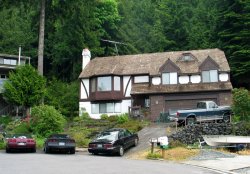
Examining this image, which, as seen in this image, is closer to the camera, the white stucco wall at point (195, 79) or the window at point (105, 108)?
the white stucco wall at point (195, 79)

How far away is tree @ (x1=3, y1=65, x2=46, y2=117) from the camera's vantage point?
129 feet

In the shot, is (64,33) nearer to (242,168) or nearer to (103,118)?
(103,118)

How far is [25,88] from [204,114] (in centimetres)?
1819

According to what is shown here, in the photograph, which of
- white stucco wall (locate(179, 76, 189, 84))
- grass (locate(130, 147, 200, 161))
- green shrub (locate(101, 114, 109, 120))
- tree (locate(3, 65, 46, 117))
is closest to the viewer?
grass (locate(130, 147, 200, 161))

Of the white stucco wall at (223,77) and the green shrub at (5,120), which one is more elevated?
the white stucco wall at (223,77)

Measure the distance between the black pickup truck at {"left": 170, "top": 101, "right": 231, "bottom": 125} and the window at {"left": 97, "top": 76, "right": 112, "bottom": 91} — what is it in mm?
13282

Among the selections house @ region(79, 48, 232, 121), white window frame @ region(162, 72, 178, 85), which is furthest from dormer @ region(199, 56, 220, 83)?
white window frame @ region(162, 72, 178, 85)

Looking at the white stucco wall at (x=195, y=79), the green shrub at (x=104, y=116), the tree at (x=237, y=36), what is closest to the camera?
the green shrub at (x=104, y=116)

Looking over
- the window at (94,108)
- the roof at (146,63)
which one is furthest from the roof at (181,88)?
the window at (94,108)

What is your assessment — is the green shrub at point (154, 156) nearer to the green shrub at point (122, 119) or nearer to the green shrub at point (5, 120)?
the green shrub at point (122, 119)

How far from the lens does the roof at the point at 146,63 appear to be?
1726 inches

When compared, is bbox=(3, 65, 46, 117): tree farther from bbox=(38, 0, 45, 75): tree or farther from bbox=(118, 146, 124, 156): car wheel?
bbox=(118, 146, 124, 156): car wheel

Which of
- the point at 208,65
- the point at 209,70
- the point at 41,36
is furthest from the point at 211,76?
the point at 41,36

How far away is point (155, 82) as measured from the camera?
43594mm
